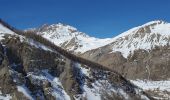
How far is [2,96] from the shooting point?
260 feet

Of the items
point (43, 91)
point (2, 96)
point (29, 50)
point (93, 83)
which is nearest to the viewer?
point (2, 96)

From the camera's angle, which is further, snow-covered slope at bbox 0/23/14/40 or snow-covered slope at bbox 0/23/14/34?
snow-covered slope at bbox 0/23/14/34

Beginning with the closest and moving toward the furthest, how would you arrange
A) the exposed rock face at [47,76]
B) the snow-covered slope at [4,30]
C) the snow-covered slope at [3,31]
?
the exposed rock face at [47,76] < the snow-covered slope at [3,31] < the snow-covered slope at [4,30]

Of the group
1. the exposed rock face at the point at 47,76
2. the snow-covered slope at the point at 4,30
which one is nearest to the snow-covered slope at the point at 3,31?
the snow-covered slope at the point at 4,30

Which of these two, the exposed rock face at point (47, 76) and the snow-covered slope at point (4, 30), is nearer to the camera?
the exposed rock face at point (47, 76)

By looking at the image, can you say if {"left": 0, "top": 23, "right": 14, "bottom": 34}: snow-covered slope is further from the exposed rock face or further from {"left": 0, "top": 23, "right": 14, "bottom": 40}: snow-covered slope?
the exposed rock face

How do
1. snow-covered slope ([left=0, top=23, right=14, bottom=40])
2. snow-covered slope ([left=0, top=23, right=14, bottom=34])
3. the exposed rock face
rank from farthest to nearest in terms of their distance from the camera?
snow-covered slope ([left=0, top=23, right=14, bottom=34]), snow-covered slope ([left=0, top=23, right=14, bottom=40]), the exposed rock face

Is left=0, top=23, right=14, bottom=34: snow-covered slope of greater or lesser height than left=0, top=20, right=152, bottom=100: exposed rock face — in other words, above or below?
above

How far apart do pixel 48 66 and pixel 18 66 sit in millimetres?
8560

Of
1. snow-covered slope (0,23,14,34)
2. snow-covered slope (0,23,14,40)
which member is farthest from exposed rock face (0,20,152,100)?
snow-covered slope (0,23,14,34)

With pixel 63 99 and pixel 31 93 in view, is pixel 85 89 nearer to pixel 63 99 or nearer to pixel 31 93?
pixel 63 99

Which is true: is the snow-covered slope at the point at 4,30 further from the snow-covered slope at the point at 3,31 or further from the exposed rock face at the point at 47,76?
the exposed rock face at the point at 47,76

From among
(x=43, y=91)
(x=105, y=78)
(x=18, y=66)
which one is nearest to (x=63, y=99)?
(x=43, y=91)

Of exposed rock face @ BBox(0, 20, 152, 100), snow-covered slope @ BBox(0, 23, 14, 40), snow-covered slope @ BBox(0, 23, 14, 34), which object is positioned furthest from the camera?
snow-covered slope @ BBox(0, 23, 14, 34)
